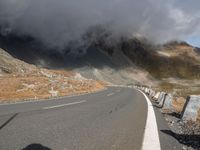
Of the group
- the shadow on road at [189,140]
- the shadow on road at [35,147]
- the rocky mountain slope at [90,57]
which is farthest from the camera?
the rocky mountain slope at [90,57]

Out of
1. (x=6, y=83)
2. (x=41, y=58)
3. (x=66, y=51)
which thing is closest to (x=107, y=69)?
(x=66, y=51)

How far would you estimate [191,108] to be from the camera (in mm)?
13805

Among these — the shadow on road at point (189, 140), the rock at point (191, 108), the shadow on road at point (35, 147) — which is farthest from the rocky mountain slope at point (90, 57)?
the shadow on road at point (35, 147)

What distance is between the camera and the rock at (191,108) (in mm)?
13164

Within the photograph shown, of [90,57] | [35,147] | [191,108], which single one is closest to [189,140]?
[35,147]

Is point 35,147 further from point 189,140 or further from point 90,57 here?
point 90,57

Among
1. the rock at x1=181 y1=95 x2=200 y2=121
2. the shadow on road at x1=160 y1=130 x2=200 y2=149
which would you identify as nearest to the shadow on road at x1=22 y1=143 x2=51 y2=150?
the shadow on road at x1=160 y1=130 x2=200 y2=149

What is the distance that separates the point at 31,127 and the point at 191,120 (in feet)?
22.6

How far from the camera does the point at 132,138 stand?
8414 millimetres

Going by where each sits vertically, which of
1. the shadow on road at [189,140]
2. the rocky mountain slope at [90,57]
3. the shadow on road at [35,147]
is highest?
the rocky mountain slope at [90,57]

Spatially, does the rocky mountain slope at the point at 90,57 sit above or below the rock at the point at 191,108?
above

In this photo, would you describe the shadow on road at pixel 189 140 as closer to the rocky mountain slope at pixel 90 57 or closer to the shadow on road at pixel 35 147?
the shadow on road at pixel 35 147

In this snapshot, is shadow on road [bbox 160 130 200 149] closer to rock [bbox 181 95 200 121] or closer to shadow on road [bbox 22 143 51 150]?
shadow on road [bbox 22 143 51 150]

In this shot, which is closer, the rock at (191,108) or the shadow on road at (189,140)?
the shadow on road at (189,140)
